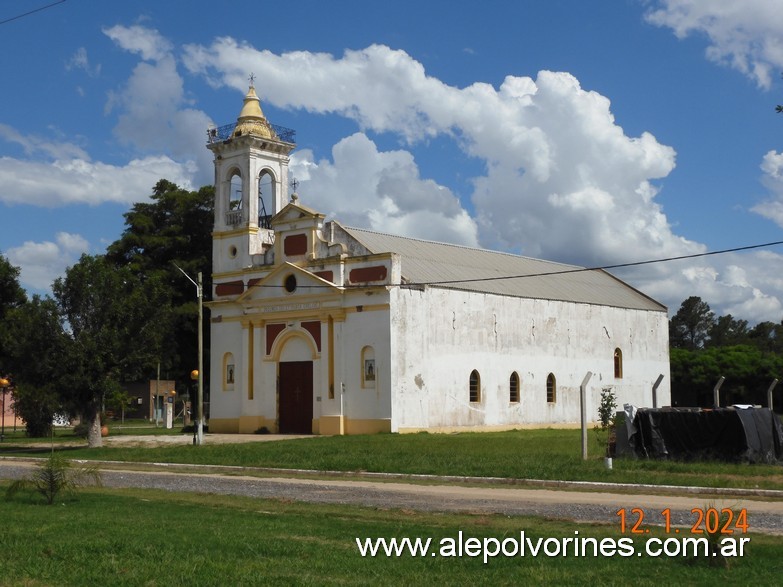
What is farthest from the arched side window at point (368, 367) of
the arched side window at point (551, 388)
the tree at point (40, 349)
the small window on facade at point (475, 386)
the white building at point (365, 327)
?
the tree at point (40, 349)

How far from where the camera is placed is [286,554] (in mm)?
11570

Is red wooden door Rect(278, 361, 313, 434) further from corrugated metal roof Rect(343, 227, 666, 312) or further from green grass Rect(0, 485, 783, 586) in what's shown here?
green grass Rect(0, 485, 783, 586)

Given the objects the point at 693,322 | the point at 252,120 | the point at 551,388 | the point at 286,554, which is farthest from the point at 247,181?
the point at 693,322

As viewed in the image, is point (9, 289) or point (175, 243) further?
point (175, 243)

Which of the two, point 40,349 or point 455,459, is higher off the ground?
point 40,349

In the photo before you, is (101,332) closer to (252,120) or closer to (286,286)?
(286,286)

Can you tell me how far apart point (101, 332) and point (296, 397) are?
11.1 meters

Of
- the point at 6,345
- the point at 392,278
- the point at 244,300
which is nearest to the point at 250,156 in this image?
the point at 244,300

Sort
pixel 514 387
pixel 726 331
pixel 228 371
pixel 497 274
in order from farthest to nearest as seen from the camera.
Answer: pixel 726 331 → pixel 497 274 → pixel 228 371 → pixel 514 387

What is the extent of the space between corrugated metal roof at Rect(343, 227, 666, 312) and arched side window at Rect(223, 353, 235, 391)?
8.59m

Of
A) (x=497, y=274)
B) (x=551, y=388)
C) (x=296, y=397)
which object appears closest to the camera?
(x=296, y=397)

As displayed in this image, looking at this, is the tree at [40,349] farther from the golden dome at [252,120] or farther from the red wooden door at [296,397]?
the golden dome at [252,120]

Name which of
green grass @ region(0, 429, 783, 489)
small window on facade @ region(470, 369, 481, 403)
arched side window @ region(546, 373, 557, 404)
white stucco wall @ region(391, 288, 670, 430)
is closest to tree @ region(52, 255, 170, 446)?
green grass @ region(0, 429, 783, 489)

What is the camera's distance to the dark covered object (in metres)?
23.3
